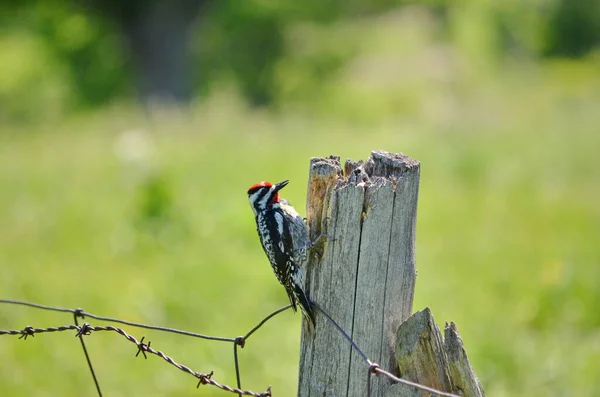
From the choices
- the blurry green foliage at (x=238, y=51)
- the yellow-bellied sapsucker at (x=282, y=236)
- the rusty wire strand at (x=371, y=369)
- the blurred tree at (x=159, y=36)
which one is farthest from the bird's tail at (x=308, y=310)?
the blurry green foliage at (x=238, y=51)

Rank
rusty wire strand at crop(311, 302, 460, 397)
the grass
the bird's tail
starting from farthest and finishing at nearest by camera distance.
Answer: the grass
the bird's tail
rusty wire strand at crop(311, 302, 460, 397)

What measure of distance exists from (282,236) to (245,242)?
16.8 ft

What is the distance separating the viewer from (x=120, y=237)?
28.9 ft

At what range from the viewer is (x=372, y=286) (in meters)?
2.29

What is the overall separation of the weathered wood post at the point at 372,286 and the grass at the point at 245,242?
3.44 m

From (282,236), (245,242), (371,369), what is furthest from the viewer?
(245,242)

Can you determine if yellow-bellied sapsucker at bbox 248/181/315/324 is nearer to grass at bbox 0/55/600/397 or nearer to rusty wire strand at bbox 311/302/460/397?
rusty wire strand at bbox 311/302/460/397

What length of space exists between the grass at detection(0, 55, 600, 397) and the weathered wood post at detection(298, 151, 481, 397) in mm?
3442

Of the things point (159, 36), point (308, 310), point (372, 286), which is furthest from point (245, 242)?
point (159, 36)

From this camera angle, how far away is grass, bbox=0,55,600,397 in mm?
6004

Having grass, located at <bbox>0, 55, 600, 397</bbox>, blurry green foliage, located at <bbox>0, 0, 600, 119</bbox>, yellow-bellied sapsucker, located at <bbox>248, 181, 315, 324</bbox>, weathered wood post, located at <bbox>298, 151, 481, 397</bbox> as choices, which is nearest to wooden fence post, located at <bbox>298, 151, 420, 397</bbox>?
weathered wood post, located at <bbox>298, 151, 481, 397</bbox>

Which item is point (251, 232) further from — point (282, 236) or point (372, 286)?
point (372, 286)

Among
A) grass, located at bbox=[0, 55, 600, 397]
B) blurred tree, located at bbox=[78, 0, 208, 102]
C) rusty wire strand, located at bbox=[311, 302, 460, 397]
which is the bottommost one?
rusty wire strand, located at bbox=[311, 302, 460, 397]

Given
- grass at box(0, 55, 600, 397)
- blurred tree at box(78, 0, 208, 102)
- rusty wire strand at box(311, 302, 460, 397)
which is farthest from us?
blurred tree at box(78, 0, 208, 102)
